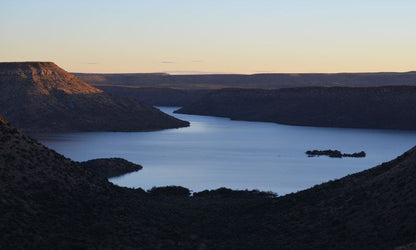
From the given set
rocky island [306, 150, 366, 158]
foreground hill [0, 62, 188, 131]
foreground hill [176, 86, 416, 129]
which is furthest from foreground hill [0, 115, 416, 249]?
foreground hill [176, 86, 416, 129]

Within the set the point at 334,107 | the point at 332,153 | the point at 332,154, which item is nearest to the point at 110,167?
the point at 332,154

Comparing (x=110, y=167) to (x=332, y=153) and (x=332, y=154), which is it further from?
(x=332, y=153)

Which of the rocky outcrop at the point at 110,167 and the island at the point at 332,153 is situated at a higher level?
the island at the point at 332,153

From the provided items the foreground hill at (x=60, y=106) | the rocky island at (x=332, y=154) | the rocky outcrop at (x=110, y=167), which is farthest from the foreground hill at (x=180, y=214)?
the foreground hill at (x=60, y=106)

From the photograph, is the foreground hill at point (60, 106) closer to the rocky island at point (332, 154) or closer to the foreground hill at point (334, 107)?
the foreground hill at point (334, 107)

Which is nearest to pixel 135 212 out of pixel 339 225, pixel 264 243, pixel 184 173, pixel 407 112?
pixel 264 243

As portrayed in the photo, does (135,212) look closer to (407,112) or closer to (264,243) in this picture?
(264,243)
